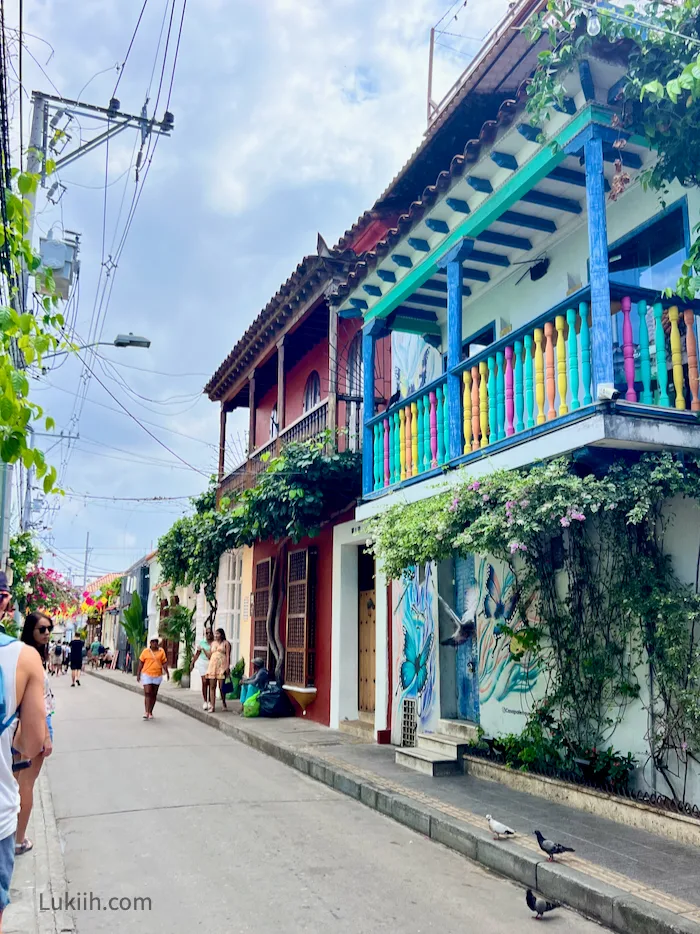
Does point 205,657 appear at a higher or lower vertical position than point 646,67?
lower

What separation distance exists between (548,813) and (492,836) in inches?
37.7

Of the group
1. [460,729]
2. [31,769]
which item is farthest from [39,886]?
[460,729]

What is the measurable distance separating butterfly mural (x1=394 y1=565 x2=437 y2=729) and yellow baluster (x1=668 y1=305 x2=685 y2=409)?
15.2ft

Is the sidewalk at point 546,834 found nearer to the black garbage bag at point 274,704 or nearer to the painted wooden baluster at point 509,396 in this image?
the painted wooden baluster at point 509,396

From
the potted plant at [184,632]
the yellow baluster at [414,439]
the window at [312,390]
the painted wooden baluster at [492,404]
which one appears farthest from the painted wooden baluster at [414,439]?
the potted plant at [184,632]

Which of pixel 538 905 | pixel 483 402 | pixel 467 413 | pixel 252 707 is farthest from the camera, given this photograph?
pixel 252 707

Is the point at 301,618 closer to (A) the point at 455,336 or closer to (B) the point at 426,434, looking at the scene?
(B) the point at 426,434

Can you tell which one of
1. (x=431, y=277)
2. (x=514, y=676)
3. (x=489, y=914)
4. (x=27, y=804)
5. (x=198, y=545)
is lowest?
(x=489, y=914)

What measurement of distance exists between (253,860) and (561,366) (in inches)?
174

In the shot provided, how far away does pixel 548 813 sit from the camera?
261 inches

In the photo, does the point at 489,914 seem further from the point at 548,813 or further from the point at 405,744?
the point at 405,744

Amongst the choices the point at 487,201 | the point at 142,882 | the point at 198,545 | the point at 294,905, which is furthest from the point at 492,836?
the point at 198,545

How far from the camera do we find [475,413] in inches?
302

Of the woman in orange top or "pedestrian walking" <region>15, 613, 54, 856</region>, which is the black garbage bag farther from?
"pedestrian walking" <region>15, 613, 54, 856</region>
